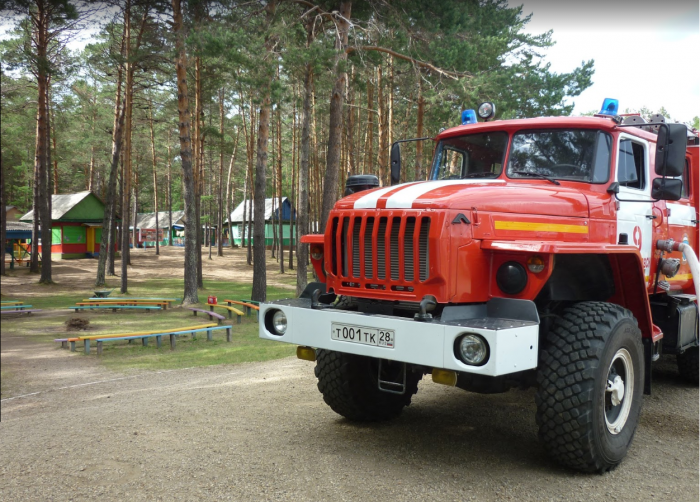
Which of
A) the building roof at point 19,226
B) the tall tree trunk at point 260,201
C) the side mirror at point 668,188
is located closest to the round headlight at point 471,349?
A: the side mirror at point 668,188

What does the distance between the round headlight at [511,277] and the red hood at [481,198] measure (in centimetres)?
42

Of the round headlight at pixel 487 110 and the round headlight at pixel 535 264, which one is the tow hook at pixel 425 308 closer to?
the round headlight at pixel 535 264

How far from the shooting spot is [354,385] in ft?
17.1

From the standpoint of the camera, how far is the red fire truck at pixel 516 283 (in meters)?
3.97

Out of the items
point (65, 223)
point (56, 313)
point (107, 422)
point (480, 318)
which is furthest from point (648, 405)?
point (65, 223)

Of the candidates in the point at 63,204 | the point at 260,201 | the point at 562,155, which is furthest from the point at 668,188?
the point at 63,204

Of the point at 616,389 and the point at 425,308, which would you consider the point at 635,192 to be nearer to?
the point at 616,389

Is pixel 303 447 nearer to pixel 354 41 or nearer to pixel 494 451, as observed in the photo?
pixel 494 451

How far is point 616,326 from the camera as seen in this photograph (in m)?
4.30

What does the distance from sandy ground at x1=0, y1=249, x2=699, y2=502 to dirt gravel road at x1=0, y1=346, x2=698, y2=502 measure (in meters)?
0.01

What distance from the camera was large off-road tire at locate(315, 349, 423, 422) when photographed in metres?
5.17

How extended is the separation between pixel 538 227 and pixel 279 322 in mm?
2126

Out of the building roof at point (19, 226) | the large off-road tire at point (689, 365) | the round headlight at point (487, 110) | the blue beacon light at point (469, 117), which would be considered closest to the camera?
the round headlight at point (487, 110)

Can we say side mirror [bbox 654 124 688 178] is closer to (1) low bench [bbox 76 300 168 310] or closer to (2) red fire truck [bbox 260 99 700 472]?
(2) red fire truck [bbox 260 99 700 472]
